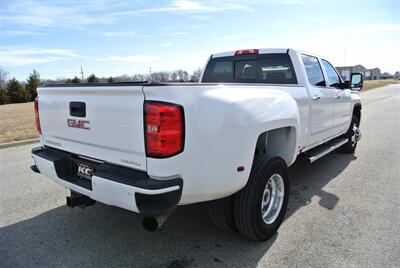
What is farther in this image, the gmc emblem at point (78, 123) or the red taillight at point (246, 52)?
the red taillight at point (246, 52)

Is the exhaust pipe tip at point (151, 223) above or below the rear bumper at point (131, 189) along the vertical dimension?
below

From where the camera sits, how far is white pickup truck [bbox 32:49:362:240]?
7.71ft

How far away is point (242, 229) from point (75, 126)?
181 centimetres

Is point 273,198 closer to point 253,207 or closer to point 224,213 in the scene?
point 253,207

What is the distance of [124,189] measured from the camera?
239 centimetres

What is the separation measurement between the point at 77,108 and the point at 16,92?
32.6m

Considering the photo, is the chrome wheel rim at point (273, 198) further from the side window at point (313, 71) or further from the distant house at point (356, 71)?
the distant house at point (356, 71)

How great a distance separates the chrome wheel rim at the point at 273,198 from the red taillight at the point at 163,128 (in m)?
1.35

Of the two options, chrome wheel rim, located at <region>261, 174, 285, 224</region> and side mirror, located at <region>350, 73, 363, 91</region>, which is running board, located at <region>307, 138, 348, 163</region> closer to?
chrome wheel rim, located at <region>261, 174, 285, 224</region>

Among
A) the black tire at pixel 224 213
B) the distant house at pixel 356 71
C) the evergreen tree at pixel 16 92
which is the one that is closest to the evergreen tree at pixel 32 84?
the evergreen tree at pixel 16 92

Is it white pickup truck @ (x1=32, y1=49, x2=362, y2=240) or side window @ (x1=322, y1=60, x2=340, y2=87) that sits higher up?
side window @ (x1=322, y1=60, x2=340, y2=87)

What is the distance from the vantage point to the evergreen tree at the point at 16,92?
3055 centimetres

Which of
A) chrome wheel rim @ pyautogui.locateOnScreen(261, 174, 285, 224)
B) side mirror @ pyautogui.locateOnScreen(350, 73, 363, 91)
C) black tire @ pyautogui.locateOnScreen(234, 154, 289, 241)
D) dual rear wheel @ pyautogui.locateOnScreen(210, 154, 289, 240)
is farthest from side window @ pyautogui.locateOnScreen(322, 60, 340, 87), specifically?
black tire @ pyautogui.locateOnScreen(234, 154, 289, 241)

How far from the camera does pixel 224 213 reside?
3.00 m
